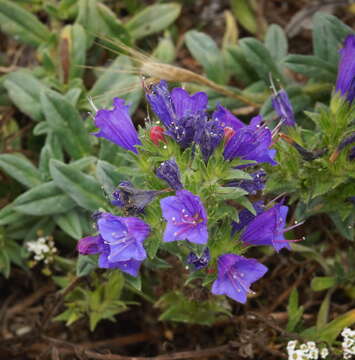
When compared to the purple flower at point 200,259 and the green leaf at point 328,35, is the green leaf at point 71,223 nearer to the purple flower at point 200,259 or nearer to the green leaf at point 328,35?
the purple flower at point 200,259

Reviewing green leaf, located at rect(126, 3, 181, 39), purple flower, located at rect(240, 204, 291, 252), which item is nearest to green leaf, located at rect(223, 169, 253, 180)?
purple flower, located at rect(240, 204, 291, 252)

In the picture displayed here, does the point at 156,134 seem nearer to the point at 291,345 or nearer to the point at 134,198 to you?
the point at 134,198

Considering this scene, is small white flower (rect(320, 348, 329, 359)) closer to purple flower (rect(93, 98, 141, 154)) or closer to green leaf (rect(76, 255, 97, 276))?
green leaf (rect(76, 255, 97, 276))

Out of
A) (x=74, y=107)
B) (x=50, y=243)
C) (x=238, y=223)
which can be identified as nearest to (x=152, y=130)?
(x=238, y=223)

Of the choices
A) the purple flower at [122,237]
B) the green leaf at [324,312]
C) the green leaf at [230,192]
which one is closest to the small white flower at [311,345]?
the green leaf at [324,312]

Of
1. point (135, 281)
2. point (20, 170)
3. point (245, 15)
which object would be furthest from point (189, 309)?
point (245, 15)

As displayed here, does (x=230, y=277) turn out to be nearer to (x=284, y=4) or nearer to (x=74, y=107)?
(x=74, y=107)
